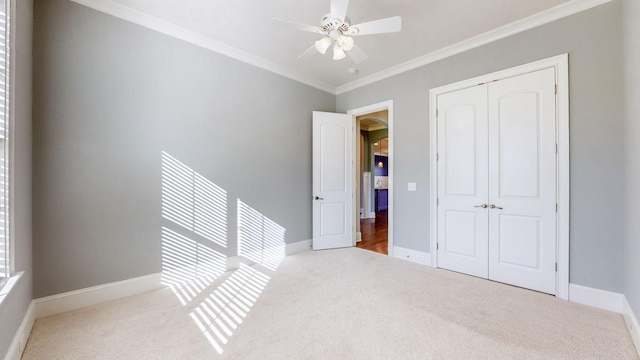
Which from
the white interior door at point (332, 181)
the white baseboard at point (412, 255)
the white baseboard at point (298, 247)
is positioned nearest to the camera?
the white baseboard at point (412, 255)

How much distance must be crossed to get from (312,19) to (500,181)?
2741 millimetres

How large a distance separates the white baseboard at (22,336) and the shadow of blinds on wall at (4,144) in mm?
436

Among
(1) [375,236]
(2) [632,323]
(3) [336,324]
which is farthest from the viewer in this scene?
(1) [375,236]

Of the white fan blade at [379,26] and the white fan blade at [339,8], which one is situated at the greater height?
the white fan blade at [339,8]

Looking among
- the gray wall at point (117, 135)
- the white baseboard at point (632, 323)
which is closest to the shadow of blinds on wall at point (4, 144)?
the gray wall at point (117, 135)

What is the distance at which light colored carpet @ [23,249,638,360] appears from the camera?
Result: 5.55ft

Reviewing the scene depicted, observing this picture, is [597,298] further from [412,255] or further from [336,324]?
[336,324]

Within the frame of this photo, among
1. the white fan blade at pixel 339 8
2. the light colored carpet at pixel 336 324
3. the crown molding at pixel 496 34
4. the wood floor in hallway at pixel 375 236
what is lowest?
the wood floor in hallway at pixel 375 236

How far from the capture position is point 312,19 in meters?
2.61

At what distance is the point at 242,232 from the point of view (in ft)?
11.0

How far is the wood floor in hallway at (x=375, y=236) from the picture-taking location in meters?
4.35

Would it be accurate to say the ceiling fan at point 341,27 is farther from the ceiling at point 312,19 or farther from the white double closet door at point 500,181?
the white double closet door at point 500,181

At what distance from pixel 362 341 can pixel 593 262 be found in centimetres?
232

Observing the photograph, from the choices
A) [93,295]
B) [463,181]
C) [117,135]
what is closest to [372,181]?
[463,181]
